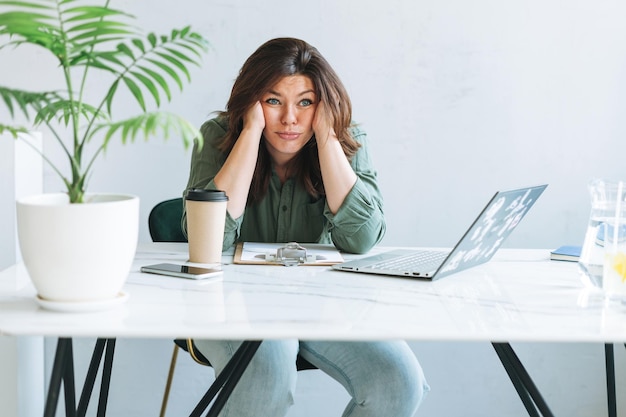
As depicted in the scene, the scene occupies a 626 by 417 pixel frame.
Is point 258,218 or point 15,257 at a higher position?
point 258,218

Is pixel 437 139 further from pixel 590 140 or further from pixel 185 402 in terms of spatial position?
pixel 185 402

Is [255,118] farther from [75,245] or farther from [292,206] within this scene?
[75,245]

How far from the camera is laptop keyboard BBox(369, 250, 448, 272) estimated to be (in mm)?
1474

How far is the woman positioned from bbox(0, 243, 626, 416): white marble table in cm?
21

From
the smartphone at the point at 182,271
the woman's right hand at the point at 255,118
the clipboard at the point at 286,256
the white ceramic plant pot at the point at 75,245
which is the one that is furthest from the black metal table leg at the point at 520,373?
the woman's right hand at the point at 255,118

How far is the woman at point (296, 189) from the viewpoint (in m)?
1.51

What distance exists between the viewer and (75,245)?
1.08m

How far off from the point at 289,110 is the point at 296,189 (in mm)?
244

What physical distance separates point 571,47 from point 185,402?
1.76 meters

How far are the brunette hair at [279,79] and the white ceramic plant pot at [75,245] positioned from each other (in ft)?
2.49

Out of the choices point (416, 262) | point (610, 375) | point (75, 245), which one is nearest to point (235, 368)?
point (75, 245)

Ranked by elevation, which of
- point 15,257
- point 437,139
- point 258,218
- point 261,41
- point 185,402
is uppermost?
point 261,41

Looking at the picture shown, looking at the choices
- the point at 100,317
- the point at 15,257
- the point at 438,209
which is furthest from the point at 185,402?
the point at 100,317

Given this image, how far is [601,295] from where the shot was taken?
4.29 ft
